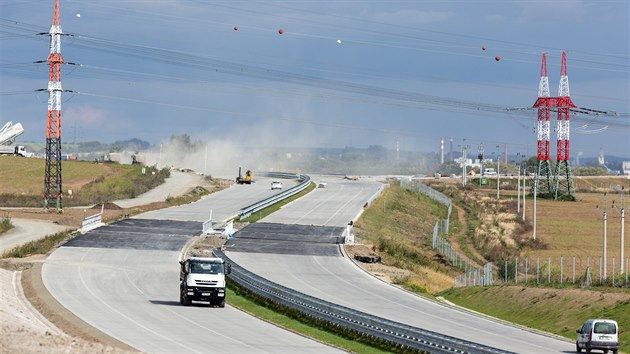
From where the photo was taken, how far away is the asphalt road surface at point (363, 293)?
48.4m

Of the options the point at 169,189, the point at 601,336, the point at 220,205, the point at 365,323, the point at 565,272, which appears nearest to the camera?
the point at 601,336

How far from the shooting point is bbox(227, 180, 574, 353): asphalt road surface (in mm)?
48406

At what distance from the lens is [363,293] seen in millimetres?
63938

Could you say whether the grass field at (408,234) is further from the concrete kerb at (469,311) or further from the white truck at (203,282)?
the white truck at (203,282)

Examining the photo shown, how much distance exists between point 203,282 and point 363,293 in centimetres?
1352

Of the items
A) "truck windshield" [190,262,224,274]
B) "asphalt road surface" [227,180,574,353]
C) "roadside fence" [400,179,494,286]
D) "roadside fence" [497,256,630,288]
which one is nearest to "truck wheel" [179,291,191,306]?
"truck windshield" [190,262,224,274]

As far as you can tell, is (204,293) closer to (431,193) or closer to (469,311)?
(469,311)

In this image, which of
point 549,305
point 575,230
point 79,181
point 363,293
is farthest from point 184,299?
point 79,181

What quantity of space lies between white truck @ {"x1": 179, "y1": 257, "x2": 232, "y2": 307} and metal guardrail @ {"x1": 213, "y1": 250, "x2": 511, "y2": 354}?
2702 millimetres

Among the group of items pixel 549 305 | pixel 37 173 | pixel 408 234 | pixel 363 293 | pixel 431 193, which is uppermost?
pixel 37 173

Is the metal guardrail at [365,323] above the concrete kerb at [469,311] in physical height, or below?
above

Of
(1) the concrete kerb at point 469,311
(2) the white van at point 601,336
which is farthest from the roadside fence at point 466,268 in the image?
(2) the white van at point 601,336

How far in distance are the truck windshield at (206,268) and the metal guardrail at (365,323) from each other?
292cm

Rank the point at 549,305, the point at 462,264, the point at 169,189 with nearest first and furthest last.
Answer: the point at 549,305 → the point at 462,264 → the point at 169,189
